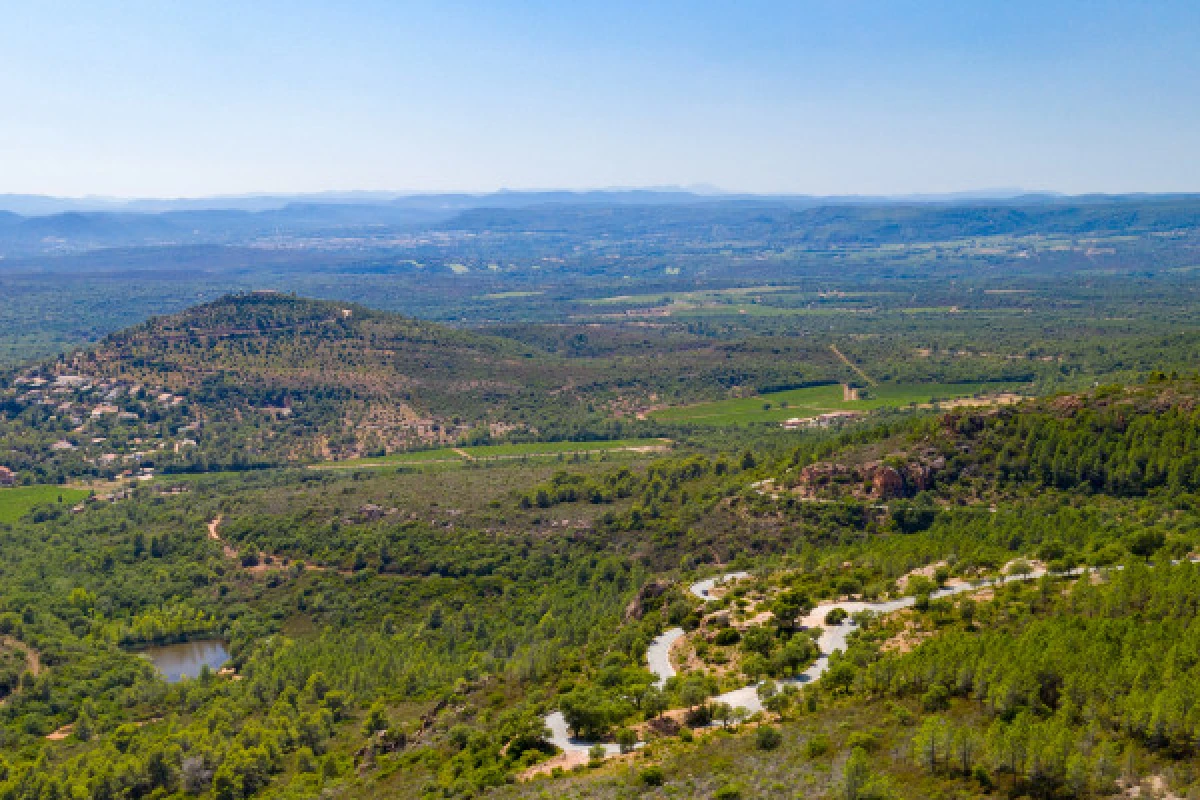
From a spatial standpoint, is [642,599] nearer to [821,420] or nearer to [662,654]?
[662,654]

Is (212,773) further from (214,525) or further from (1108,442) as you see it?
(1108,442)

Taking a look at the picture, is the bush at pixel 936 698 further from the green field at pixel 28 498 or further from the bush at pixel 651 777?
the green field at pixel 28 498

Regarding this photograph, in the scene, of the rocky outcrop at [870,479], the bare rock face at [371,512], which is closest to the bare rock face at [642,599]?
the rocky outcrop at [870,479]

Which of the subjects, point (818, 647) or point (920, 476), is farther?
point (920, 476)

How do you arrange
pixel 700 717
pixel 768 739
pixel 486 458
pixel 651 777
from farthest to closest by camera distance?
1. pixel 486 458
2. pixel 700 717
3. pixel 768 739
4. pixel 651 777

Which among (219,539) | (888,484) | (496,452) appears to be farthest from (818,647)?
(496,452)

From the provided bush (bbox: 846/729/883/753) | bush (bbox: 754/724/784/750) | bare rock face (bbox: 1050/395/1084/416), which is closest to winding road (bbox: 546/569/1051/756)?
bush (bbox: 754/724/784/750)

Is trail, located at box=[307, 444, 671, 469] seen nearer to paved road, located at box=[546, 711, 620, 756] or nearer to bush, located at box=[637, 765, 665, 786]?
paved road, located at box=[546, 711, 620, 756]
